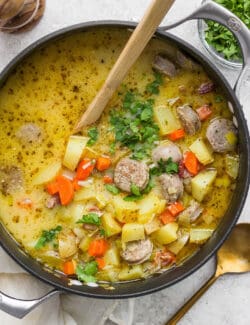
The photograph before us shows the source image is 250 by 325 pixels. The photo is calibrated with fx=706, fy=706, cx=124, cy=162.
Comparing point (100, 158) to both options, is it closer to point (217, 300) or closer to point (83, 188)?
point (83, 188)

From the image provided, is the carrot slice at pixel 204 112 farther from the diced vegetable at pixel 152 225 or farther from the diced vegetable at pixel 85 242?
the diced vegetable at pixel 85 242

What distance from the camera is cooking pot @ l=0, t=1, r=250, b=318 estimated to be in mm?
3260

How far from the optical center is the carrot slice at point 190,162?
142 inches

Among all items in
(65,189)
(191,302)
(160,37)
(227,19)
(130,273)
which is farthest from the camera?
(191,302)

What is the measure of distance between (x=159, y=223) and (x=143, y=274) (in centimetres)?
29

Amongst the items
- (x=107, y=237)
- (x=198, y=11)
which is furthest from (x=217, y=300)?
(x=198, y=11)

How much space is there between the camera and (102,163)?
3566 millimetres

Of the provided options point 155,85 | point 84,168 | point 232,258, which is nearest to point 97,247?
point 84,168

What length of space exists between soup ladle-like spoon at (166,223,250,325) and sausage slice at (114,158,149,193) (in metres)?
0.61

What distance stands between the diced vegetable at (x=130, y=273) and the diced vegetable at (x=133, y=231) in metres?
0.19

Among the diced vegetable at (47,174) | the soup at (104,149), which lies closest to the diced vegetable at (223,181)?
the soup at (104,149)

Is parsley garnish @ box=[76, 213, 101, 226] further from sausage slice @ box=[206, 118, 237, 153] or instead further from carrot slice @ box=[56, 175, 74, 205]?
sausage slice @ box=[206, 118, 237, 153]

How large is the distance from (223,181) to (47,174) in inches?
35.7

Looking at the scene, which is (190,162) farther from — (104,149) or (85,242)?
(85,242)
